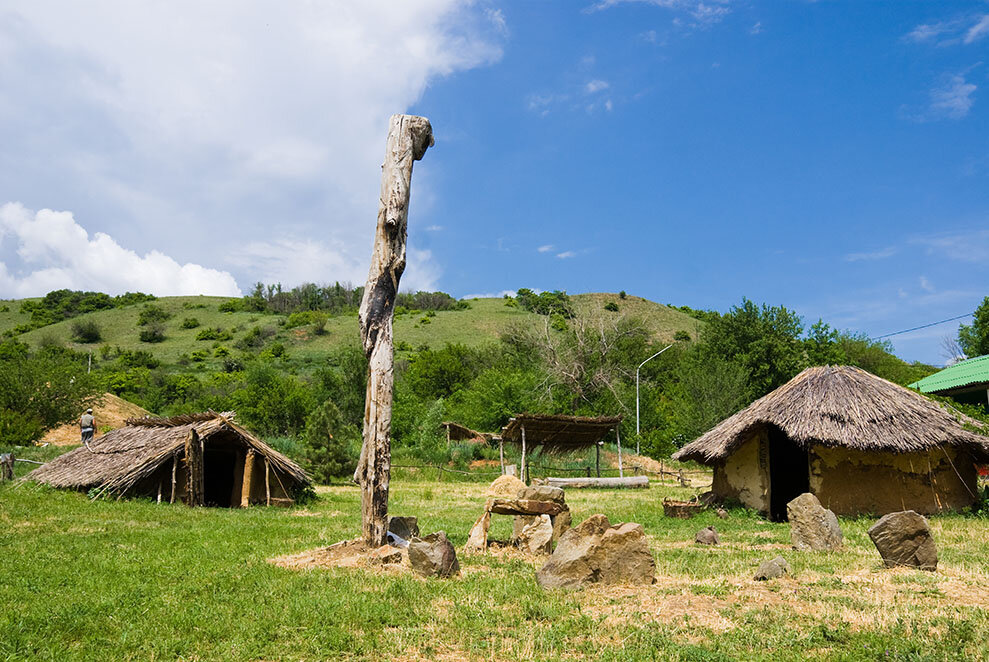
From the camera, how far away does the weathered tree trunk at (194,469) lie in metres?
15.7

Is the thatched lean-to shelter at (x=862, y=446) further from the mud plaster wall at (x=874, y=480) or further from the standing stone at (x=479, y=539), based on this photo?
A: the standing stone at (x=479, y=539)

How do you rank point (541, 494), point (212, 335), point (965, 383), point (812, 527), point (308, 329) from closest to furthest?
point (812, 527) → point (541, 494) → point (965, 383) → point (212, 335) → point (308, 329)

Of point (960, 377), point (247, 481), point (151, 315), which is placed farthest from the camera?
point (151, 315)

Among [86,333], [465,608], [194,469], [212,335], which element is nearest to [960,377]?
A: [194,469]

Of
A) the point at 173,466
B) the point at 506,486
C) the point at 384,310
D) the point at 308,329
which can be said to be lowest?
the point at 506,486

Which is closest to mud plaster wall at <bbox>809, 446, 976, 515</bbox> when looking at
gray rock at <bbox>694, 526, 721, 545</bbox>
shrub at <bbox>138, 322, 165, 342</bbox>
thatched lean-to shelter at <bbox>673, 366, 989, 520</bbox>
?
thatched lean-to shelter at <bbox>673, 366, 989, 520</bbox>

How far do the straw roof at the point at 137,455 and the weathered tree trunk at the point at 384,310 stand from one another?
831 cm

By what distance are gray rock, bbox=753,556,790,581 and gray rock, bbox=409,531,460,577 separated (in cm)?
335

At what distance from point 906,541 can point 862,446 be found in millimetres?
6440

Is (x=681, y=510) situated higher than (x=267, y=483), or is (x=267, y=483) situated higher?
(x=267, y=483)

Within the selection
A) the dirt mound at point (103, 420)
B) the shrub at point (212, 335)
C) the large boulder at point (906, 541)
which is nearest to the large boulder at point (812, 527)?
the large boulder at point (906, 541)

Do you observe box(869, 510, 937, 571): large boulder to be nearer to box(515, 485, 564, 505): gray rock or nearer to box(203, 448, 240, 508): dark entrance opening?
box(515, 485, 564, 505): gray rock

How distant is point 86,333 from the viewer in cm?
7425

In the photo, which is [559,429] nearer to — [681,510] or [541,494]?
[681,510]
